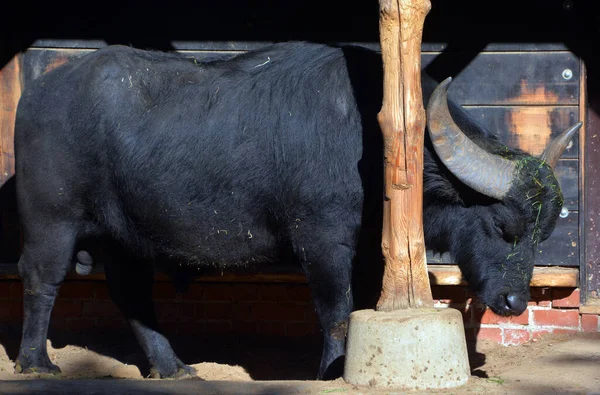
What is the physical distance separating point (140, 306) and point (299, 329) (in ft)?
4.62

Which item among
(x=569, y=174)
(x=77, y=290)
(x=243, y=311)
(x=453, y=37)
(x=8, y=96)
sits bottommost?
(x=243, y=311)

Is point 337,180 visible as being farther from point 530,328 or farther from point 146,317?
point 530,328

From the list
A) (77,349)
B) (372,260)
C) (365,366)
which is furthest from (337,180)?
(77,349)

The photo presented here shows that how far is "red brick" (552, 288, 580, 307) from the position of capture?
21.3 feet

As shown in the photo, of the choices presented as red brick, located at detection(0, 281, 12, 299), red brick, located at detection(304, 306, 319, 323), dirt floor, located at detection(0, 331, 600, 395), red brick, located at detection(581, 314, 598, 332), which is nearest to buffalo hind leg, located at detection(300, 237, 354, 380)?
dirt floor, located at detection(0, 331, 600, 395)

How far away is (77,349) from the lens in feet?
21.8

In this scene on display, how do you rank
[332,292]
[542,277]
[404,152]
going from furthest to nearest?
[542,277], [332,292], [404,152]

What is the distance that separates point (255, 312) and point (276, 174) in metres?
2.03

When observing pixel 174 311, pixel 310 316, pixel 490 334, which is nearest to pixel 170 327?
pixel 174 311

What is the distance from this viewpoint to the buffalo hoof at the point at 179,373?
584 cm

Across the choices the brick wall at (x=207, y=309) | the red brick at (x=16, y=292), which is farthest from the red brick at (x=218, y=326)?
the red brick at (x=16, y=292)

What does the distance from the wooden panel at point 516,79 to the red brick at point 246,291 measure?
2.15m

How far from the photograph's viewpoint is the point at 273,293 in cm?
690

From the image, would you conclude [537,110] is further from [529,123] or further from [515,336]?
[515,336]
